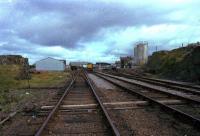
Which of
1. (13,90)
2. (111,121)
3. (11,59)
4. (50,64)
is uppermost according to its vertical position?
(11,59)

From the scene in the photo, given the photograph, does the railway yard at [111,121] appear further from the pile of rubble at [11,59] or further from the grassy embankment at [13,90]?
the pile of rubble at [11,59]

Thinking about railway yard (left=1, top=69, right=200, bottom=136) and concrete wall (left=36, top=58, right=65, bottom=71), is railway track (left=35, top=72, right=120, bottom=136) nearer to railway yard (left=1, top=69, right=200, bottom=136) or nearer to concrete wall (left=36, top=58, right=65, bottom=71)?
railway yard (left=1, top=69, right=200, bottom=136)

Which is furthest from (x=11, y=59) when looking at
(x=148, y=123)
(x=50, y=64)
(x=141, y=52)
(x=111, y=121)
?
(x=141, y=52)

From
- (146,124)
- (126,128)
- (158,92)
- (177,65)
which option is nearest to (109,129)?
(126,128)

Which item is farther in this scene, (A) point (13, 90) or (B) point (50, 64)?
(B) point (50, 64)

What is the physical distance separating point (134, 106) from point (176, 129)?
4.85m

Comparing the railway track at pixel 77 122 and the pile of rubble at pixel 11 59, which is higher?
the pile of rubble at pixel 11 59

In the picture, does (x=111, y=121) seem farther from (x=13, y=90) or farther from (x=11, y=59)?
(x=11, y=59)

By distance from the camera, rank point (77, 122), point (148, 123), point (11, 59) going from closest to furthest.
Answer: point (148, 123), point (77, 122), point (11, 59)

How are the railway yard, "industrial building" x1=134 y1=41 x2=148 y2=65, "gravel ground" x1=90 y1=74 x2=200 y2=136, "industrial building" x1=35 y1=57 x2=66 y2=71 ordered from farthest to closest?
"industrial building" x1=134 y1=41 x2=148 y2=65 < "industrial building" x1=35 y1=57 x2=66 y2=71 < the railway yard < "gravel ground" x1=90 y1=74 x2=200 y2=136

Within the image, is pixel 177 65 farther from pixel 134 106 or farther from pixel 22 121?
pixel 22 121

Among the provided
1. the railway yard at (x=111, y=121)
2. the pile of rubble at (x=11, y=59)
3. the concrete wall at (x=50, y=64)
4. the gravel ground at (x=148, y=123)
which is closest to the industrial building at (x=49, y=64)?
the concrete wall at (x=50, y=64)

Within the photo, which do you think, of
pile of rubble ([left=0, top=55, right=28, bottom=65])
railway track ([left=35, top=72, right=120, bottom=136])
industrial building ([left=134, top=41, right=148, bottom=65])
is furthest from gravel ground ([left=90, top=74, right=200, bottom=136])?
industrial building ([left=134, top=41, right=148, bottom=65])

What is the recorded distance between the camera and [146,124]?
34.9 feet
